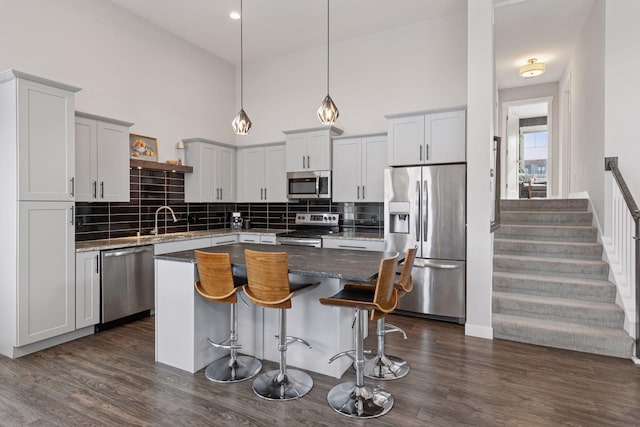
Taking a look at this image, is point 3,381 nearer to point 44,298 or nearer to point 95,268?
point 44,298

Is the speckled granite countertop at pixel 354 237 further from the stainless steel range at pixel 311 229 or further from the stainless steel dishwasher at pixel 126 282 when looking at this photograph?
the stainless steel dishwasher at pixel 126 282

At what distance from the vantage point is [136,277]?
3.97 meters

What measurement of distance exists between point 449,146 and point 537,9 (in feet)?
7.17

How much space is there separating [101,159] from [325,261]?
9.46 feet

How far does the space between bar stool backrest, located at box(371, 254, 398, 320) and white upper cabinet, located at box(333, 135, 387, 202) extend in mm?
2629

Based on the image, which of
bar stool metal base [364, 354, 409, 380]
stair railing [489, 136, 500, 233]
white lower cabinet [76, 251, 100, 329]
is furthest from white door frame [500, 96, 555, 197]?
white lower cabinet [76, 251, 100, 329]

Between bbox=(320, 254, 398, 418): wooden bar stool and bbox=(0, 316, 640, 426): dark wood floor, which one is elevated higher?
Result: bbox=(320, 254, 398, 418): wooden bar stool

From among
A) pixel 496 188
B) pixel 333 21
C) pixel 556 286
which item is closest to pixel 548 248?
pixel 556 286

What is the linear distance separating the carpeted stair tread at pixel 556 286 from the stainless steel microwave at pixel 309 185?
2.42 metres

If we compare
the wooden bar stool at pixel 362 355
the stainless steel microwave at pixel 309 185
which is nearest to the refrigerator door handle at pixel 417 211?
the stainless steel microwave at pixel 309 185

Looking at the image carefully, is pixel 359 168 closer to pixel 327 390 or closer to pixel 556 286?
pixel 556 286

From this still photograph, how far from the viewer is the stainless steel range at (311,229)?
483cm

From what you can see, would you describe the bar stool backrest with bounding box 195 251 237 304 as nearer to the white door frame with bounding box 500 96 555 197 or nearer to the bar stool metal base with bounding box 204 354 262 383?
the bar stool metal base with bounding box 204 354 262 383

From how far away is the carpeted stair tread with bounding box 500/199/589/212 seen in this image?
4.96 metres
